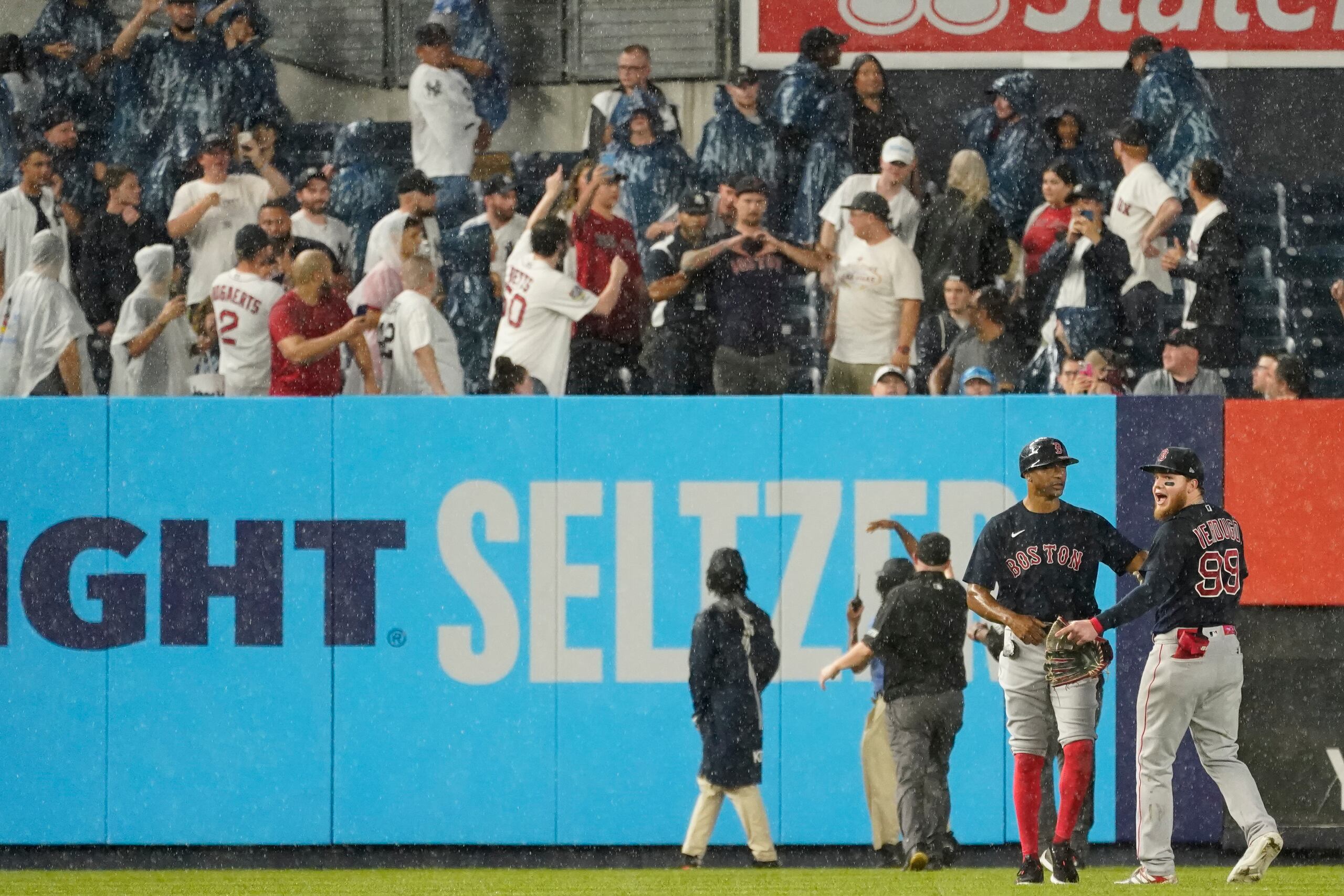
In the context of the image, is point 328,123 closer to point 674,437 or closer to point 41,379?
point 41,379

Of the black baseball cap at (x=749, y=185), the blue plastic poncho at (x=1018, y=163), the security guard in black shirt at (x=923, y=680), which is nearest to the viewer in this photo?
the security guard in black shirt at (x=923, y=680)

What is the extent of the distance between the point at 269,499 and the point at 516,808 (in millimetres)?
2252

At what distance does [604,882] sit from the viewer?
9.48 meters

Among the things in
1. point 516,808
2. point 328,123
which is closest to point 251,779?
point 516,808

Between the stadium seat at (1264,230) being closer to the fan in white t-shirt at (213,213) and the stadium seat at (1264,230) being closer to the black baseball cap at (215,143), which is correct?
the fan in white t-shirt at (213,213)

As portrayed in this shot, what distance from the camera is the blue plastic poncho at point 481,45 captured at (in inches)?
584

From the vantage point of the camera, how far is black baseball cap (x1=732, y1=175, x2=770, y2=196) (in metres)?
12.2

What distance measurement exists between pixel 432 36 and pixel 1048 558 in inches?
297

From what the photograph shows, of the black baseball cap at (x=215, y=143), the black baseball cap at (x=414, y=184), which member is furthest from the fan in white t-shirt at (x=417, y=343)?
the black baseball cap at (x=215, y=143)

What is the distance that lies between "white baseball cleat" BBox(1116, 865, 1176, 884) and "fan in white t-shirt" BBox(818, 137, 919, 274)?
5.68m

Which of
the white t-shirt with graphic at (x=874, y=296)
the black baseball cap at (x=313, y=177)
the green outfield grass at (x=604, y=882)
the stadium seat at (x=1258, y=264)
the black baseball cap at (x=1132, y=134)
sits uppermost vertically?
the black baseball cap at (x=1132, y=134)

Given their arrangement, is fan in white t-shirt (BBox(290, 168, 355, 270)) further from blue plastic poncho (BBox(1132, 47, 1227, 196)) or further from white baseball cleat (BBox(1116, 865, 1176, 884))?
white baseball cleat (BBox(1116, 865, 1176, 884))

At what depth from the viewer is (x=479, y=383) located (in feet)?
43.5

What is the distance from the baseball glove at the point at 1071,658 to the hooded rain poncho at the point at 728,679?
2.33m
